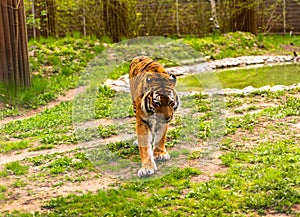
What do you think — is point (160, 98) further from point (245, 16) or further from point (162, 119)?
point (245, 16)

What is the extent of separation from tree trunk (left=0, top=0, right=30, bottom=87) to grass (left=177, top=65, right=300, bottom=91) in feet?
9.28

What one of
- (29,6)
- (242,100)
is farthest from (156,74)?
(29,6)

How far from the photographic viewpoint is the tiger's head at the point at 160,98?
4.74 m

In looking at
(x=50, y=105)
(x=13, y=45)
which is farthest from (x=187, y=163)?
(x=13, y=45)

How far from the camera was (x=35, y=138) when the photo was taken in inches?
267

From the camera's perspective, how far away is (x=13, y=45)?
9055 millimetres

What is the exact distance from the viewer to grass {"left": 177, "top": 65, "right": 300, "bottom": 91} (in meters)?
10.1

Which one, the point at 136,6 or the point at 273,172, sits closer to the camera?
the point at 273,172

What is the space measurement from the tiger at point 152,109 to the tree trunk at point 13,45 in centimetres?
401

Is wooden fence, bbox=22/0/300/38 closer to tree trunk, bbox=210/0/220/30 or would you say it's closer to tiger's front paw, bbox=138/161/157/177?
tree trunk, bbox=210/0/220/30

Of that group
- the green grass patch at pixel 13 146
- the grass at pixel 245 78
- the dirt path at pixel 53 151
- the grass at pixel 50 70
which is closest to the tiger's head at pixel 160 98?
the dirt path at pixel 53 151

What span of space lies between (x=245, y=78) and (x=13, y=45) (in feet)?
15.3

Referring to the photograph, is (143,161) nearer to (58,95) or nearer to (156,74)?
(156,74)

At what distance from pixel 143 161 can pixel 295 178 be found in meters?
1.38
